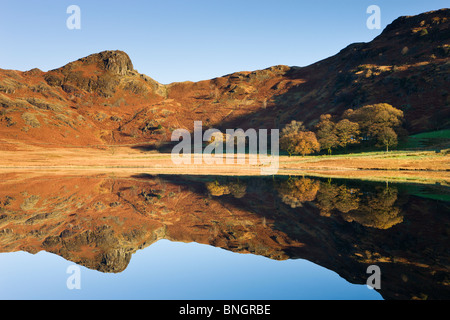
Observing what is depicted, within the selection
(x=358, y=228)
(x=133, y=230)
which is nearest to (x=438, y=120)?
(x=358, y=228)

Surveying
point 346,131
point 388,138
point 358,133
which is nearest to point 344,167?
point 388,138

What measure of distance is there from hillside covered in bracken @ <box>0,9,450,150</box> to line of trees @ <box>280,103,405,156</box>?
17.4 metres

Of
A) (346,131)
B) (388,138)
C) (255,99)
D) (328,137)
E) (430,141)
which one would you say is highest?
(255,99)

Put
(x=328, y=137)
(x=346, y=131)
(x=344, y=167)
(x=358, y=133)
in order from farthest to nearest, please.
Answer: (x=358, y=133) → (x=346, y=131) → (x=328, y=137) → (x=344, y=167)

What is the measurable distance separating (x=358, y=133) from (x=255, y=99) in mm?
118538

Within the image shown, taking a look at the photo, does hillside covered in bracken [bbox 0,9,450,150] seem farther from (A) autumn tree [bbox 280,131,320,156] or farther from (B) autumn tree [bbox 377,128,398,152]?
(A) autumn tree [bbox 280,131,320,156]

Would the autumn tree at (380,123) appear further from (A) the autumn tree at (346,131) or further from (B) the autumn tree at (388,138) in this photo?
(A) the autumn tree at (346,131)

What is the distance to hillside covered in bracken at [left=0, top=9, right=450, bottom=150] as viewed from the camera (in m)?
118

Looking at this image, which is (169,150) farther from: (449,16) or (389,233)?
(449,16)

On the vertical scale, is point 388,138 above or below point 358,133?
below

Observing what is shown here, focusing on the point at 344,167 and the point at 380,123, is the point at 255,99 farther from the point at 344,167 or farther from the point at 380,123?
the point at 344,167

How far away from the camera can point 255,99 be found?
19825cm

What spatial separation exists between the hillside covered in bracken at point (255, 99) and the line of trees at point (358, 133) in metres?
17.4

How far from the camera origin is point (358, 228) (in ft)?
45.4
